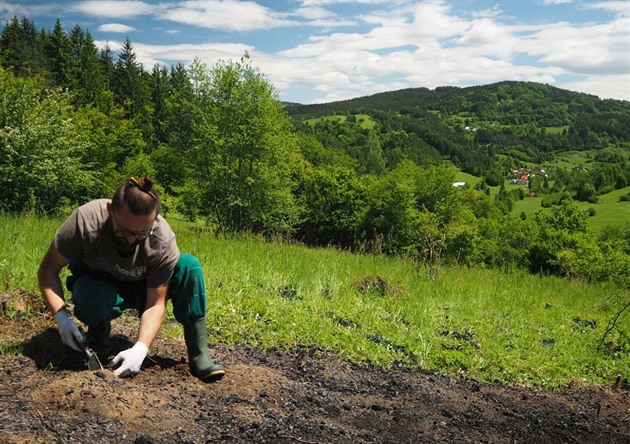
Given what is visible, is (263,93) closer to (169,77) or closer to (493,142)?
(169,77)

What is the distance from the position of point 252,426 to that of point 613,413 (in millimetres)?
2894

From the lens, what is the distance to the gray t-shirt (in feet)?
8.84

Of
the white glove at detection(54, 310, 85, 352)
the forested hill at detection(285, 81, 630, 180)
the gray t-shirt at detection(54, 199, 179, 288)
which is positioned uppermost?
the forested hill at detection(285, 81, 630, 180)

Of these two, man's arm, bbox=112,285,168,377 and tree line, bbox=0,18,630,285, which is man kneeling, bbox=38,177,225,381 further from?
tree line, bbox=0,18,630,285

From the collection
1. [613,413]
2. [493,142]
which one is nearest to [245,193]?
[613,413]

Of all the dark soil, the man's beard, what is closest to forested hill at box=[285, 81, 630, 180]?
the dark soil

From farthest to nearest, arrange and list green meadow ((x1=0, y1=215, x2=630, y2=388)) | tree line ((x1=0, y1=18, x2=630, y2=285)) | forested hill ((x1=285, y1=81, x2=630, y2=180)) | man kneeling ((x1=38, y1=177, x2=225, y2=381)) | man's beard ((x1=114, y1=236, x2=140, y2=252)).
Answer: forested hill ((x1=285, y1=81, x2=630, y2=180)), tree line ((x1=0, y1=18, x2=630, y2=285)), green meadow ((x1=0, y1=215, x2=630, y2=388)), man's beard ((x1=114, y1=236, x2=140, y2=252)), man kneeling ((x1=38, y1=177, x2=225, y2=381))

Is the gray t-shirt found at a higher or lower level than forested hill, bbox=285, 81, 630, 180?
lower

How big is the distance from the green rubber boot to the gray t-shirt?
0.37m

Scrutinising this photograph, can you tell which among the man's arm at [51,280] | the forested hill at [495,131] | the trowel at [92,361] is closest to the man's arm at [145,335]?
the trowel at [92,361]

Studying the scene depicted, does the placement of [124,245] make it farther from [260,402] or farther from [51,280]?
[260,402]

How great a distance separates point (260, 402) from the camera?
280 centimetres

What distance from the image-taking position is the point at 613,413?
3.61 metres

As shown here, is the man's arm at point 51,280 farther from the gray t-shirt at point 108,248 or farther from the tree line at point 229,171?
the tree line at point 229,171
